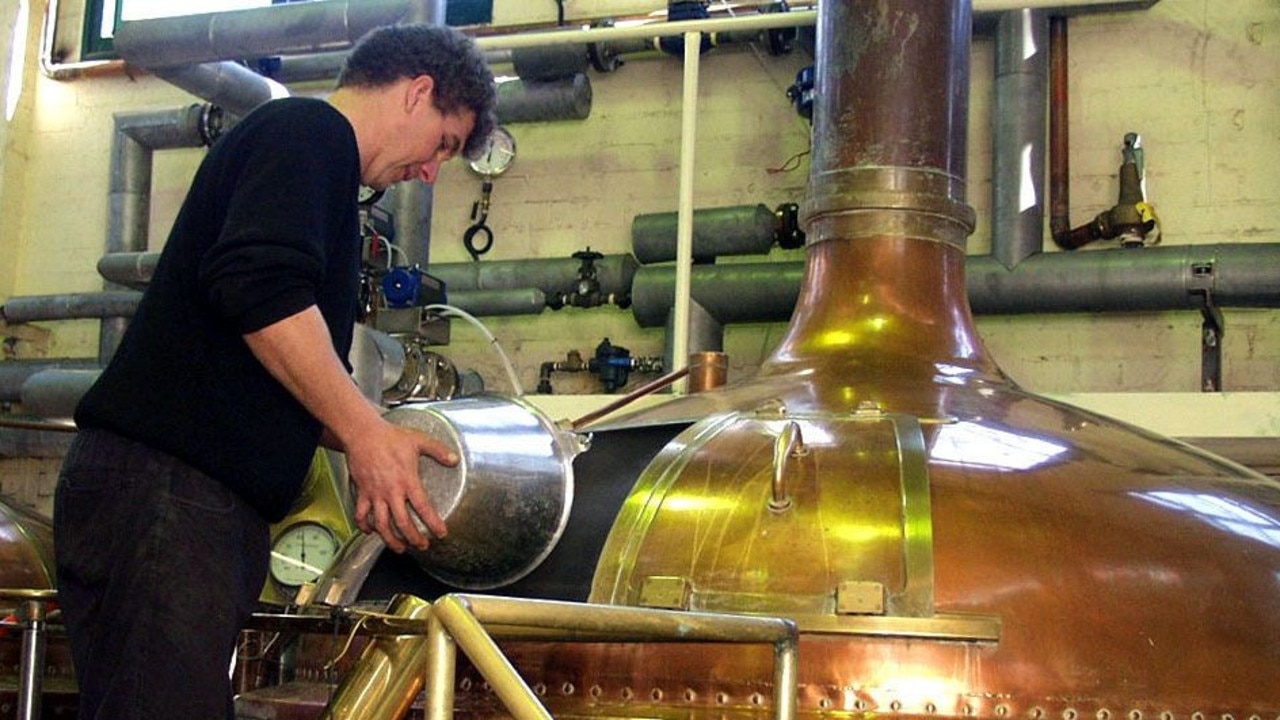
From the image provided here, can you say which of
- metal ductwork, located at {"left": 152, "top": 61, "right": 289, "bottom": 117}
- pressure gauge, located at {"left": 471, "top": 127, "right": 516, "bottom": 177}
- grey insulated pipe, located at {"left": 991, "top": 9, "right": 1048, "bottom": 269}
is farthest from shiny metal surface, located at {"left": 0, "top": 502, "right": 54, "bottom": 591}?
grey insulated pipe, located at {"left": 991, "top": 9, "right": 1048, "bottom": 269}

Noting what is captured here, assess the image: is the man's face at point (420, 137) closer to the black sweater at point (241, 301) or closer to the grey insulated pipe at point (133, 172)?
the black sweater at point (241, 301)

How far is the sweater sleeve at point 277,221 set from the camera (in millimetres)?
1597

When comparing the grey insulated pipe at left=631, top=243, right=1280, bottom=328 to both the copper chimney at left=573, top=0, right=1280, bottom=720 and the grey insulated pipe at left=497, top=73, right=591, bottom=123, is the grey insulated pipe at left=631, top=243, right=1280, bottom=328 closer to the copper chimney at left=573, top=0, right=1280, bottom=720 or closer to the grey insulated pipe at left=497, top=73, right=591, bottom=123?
the grey insulated pipe at left=497, top=73, right=591, bottom=123

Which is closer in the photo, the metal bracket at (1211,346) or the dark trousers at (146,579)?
the dark trousers at (146,579)

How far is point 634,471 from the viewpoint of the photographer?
Answer: 92.5 inches

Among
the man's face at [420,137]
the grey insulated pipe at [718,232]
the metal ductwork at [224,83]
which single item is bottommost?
the man's face at [420,137]

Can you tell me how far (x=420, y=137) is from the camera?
1.94m

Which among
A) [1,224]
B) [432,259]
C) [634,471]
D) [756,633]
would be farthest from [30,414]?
[756,633]

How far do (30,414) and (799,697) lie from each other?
527 centimetres

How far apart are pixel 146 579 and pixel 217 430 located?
0.20 metres

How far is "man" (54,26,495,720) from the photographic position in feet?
5.28

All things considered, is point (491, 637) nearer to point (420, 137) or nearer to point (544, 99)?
point (420, 137)

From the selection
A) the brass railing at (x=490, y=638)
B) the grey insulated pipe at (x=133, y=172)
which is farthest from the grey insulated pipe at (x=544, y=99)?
the brass railing at (x=490, y=638)

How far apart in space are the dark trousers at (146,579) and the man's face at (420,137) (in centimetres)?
52
